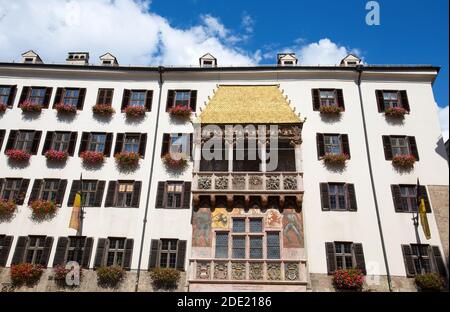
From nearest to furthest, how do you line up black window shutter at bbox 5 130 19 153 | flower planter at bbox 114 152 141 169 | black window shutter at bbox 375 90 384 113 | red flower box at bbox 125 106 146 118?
flower planter at bbox 114 152 141 169 < black window shutter at bbox 5 130 19 153 < black window shutter at bbox 375 90 384 113 < red flower box at bbox 125 106 146 118

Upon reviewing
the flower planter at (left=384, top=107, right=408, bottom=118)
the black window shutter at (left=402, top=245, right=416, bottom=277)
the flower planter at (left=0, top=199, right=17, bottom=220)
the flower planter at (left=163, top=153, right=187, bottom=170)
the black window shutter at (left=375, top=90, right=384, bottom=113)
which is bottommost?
the black window shutter at (left=402, top=245, right=416, bottom=277)

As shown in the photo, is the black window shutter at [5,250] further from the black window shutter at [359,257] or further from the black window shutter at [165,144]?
the black window shutter at [359,257]

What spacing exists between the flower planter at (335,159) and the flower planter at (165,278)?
10.9m

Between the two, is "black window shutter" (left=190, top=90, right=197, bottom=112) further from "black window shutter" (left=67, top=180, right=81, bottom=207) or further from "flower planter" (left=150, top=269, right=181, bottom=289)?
"flower planter" (left=150, top=269, right=181, bottom=289)

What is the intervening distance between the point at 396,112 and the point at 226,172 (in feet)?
38.3

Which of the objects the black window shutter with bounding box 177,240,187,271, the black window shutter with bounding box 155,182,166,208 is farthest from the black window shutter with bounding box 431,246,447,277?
the black window shutter with bounding box 155,182,166,208

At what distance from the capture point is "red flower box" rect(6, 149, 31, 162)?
23.6 m

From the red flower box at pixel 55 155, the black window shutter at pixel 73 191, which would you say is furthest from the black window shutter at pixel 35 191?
the black window shutter at pixel 73 191

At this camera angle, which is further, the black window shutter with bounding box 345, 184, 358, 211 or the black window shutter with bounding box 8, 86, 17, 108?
the black window shutter with bounding box 8, 86, 17, 108

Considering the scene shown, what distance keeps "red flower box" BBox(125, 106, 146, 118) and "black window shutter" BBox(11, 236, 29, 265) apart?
9.59 meters

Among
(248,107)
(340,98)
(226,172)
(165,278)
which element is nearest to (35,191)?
(165,278)

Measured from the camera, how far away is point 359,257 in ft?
68.8
